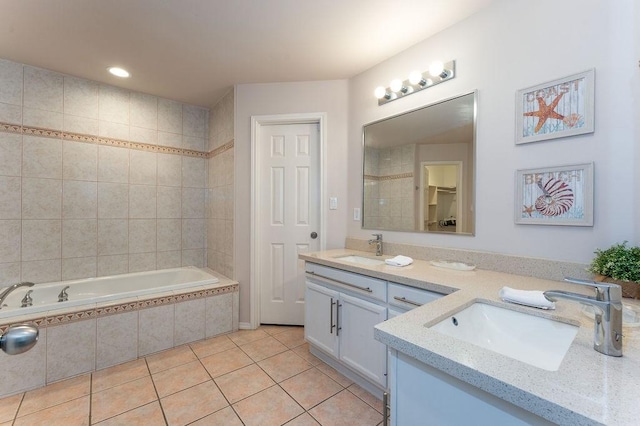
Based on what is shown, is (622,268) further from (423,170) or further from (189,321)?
(189,321)

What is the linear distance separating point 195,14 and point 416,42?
152cm

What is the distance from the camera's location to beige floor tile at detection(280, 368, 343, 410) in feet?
5.50

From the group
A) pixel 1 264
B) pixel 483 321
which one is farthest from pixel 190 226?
pixel 483 321

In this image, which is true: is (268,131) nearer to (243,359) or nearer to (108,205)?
(108,205)

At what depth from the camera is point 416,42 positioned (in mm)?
2010

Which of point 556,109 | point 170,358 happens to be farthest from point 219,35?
point 170,358

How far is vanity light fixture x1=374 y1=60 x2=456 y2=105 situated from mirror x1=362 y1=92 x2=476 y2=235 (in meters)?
0.16

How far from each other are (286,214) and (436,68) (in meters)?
1.74

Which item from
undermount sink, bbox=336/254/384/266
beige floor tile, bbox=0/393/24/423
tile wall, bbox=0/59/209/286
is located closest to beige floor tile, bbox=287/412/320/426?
undermount sink, bbox=336/254/384/266

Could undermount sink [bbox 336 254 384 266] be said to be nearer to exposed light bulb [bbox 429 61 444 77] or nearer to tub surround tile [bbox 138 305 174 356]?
exposed light bulb [bbox 429 61 444 77]

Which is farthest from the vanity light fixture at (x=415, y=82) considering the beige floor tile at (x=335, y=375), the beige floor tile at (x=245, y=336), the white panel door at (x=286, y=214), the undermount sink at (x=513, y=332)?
the beige floor tile at (x=245, y=336)

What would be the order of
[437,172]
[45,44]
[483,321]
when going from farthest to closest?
[45,44] < [437,172] < [483,321]

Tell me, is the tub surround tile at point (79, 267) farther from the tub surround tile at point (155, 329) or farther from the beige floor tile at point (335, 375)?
the beige floor tile at point (335, 375)

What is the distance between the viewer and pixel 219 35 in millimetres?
1955
